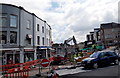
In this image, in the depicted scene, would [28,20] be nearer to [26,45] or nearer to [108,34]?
[26,45]

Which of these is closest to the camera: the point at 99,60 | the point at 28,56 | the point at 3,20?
the point at 99,60

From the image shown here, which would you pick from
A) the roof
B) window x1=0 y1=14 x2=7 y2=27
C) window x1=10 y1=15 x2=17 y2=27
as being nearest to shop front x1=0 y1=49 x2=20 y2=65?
window x1=0 y1=14 x2=7 y2=27

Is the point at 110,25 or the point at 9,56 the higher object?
the point at 110,25

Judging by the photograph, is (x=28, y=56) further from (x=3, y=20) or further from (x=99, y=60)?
(x=99, y=60)

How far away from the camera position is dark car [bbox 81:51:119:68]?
44.4ft

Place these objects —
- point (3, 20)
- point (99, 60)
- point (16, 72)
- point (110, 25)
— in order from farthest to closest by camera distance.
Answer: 1. point (110, 25)
2. point (3, 20)
3. point (99, 60)
4. point (16, 72)

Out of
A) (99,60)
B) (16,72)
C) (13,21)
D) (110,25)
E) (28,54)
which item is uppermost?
(110,25)

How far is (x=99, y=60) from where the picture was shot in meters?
13.8

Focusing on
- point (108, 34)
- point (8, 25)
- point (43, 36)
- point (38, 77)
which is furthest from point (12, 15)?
point (108, 34)

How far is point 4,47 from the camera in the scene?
2092cm

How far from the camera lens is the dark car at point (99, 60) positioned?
13547 millimetres

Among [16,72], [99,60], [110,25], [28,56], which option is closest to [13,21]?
[28,56]

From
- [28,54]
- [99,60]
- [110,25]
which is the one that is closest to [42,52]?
[28,54]

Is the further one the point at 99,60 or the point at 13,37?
the point at 13,37
